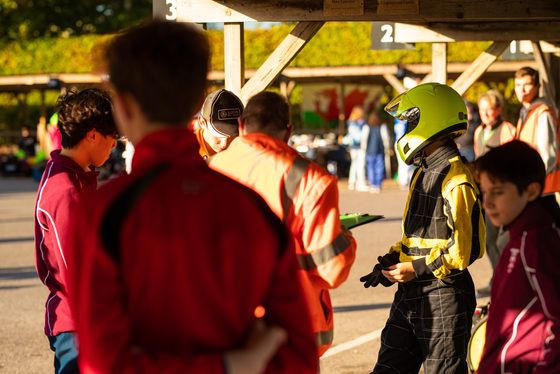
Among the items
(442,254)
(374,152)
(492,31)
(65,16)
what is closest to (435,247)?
(442,254)

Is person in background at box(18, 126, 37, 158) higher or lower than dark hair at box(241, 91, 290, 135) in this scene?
lower

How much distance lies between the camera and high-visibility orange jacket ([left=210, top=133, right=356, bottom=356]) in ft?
8.32

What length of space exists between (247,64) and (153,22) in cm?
2242

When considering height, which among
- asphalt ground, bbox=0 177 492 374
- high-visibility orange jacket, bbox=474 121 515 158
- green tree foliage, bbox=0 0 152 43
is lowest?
asphalt ground, bbox=0 177 492 374

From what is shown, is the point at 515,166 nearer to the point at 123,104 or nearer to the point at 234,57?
the point at 123,104

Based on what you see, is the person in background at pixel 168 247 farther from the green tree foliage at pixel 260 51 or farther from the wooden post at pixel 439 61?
the green tree foliage at pixel 260 51

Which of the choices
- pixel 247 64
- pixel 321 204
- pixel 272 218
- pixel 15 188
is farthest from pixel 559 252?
pixel 247 64

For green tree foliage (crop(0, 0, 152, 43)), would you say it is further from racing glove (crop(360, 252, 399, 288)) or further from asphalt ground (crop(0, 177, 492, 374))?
racing glove (crop(360, 252, 399, 288))

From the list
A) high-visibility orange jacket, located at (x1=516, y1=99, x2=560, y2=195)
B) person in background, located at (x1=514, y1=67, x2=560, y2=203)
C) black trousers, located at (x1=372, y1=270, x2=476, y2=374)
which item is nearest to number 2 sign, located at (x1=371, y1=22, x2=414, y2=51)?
person in background, located at (x1=514, y1=67, x2=560, y2=203)

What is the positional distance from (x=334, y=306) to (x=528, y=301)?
4630mm

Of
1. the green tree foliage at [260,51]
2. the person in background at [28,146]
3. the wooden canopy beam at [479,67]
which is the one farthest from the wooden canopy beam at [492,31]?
the person in background at [28,146]

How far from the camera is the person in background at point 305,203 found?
2539mm

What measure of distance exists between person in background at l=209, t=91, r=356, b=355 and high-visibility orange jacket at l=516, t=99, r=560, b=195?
4.19 metres

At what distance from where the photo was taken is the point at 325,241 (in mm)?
2543
